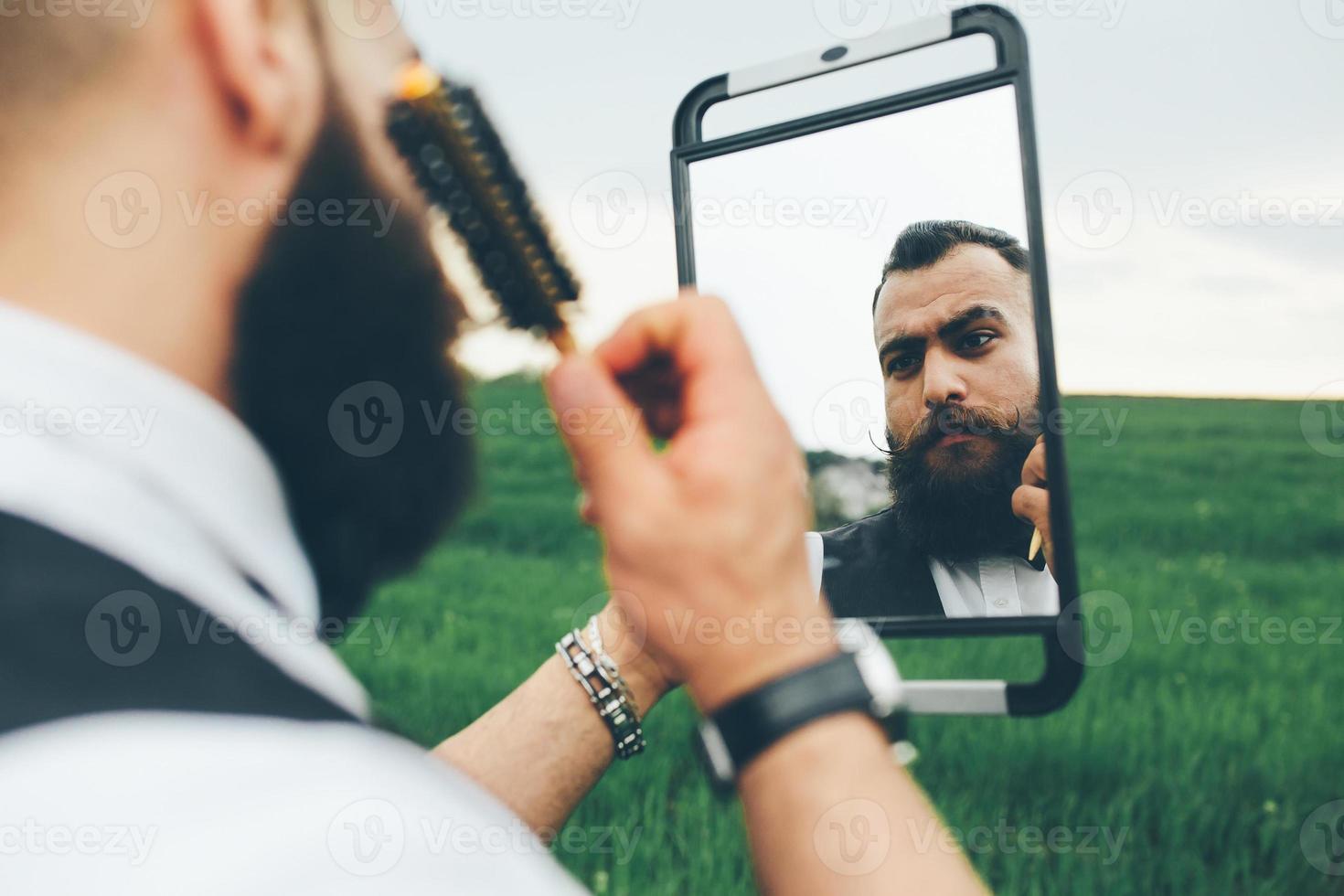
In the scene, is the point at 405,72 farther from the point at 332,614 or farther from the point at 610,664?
the point at 610,664

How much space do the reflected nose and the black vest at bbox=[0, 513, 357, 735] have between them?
1290mm

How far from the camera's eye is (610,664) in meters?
1.76

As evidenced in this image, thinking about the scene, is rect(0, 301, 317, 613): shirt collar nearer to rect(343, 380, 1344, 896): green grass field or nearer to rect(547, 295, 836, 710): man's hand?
rect(547, 295, 836, 710): man's hand

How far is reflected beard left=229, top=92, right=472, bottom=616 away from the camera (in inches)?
37.8

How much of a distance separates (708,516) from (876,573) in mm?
959

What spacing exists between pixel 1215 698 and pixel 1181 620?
1179 mm

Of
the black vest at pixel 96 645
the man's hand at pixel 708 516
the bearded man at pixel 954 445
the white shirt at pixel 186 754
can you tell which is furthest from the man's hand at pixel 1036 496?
the black vest at pixel 96 645

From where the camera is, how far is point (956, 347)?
1.71 metres

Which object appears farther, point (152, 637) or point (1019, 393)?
point (1019, 393)

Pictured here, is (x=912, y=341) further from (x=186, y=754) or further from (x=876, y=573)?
(x=186, y=754)

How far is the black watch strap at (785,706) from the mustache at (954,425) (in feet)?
2.81

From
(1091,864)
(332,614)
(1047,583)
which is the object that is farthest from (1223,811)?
(332,614)

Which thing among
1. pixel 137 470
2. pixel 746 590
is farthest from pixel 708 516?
pixel 137 470

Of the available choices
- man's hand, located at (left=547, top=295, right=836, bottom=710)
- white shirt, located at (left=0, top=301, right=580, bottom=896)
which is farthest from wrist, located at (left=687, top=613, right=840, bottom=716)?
white shirt, located at (left=0, top=301, right=580, bottom=896)
